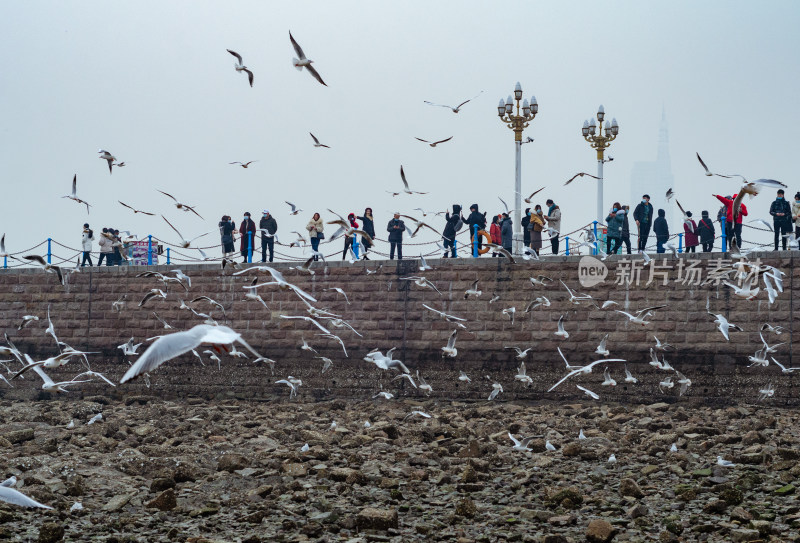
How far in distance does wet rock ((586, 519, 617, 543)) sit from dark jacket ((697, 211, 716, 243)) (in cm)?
1126

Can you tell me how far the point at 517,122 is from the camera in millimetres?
21359

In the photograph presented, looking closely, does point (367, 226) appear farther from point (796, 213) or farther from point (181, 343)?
point (181, 343)

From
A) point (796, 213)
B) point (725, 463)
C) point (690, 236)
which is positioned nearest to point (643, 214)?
point (690, 236)

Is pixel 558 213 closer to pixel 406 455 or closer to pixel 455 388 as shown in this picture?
pixel 455 388

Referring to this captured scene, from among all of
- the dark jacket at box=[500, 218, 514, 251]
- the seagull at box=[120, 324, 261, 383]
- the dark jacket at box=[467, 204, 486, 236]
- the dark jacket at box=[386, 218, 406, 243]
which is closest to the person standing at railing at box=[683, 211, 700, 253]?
the dark jacket at box=[500, 218, 514, 251]

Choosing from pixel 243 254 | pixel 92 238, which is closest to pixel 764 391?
pixel 243 254

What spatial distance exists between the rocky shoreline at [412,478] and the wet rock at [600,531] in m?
0.02

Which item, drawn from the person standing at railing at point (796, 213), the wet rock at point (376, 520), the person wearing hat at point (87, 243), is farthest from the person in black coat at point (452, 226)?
the wet rock at point (376, 520)

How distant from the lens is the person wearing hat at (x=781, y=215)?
18.7 m

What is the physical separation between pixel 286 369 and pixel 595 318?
282 inches

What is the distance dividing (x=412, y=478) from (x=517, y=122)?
450 inches

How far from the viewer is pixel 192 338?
7805 millimetres

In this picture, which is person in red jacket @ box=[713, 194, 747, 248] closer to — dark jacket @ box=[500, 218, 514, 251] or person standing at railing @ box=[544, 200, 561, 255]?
person standing at railing @ box=[544, 200, 561, 255]

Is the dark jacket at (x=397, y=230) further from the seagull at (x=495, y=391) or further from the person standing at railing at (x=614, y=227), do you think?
the person standing at railing at (x=614, y=227)
